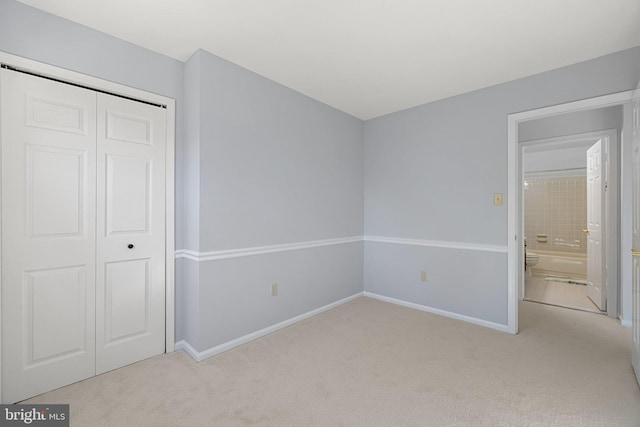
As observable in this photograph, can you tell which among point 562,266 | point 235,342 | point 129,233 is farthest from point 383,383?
point 562,266

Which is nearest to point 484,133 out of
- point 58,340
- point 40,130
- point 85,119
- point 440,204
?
point 440,204

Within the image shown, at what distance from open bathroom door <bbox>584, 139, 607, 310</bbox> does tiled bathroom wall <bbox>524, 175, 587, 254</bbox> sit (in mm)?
3708

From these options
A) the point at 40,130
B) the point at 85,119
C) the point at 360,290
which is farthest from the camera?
the point at 360,290

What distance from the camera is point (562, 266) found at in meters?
5.84

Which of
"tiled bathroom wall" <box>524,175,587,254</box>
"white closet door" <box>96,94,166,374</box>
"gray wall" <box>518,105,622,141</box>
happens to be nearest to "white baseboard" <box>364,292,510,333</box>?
"gray wall" <box>518,105,622,141</box>

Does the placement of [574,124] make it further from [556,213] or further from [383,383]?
[556,213]

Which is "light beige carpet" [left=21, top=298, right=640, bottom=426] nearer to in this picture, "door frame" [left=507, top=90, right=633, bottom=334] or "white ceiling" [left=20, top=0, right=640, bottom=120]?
"door frame" [left=507, top=90, right=633, bottom=334]

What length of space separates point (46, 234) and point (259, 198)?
4.97 ft

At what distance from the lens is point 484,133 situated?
2994 mm

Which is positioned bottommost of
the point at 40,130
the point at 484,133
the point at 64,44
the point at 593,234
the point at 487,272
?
the point at 487,272

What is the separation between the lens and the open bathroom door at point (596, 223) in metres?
3.37

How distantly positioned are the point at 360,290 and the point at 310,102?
2537 millimetres

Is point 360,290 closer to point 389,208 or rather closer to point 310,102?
point 389,208

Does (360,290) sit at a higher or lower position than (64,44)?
lower
